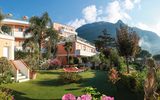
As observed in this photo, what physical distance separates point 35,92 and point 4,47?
13.6 metres

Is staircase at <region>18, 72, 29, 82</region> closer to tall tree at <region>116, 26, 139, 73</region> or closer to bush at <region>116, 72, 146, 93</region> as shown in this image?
tall tree at <region>116, 26, 139, 73</region>

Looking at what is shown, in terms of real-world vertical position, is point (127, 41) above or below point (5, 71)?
above

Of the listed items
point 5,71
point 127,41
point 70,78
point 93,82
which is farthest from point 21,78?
point 127,41

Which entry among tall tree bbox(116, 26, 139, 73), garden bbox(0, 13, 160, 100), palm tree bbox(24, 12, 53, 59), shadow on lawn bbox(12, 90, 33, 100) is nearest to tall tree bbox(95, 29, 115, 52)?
palm tree bbox(24, 12, 53, 59)

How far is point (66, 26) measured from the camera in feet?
344

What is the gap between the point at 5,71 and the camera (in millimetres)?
29625

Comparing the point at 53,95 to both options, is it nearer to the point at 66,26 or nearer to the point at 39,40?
the point at 39,40

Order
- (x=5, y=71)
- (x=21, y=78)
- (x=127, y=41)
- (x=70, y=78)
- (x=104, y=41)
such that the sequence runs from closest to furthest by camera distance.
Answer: (x=127, y=41) → (x=70, y=78) → (x=5, y=71) → (x=21, y=78) → (x=104, y=41)

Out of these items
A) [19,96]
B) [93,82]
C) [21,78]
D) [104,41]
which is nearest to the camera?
[19,96]

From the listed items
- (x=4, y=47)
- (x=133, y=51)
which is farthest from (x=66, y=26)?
(x=133, y=51)

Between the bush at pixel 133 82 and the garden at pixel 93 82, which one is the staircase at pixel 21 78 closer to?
the garden at pixel 93 82

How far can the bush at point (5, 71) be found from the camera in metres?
28.5

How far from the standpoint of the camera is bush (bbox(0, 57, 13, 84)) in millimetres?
28531

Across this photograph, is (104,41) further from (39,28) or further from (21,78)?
(21,78)
